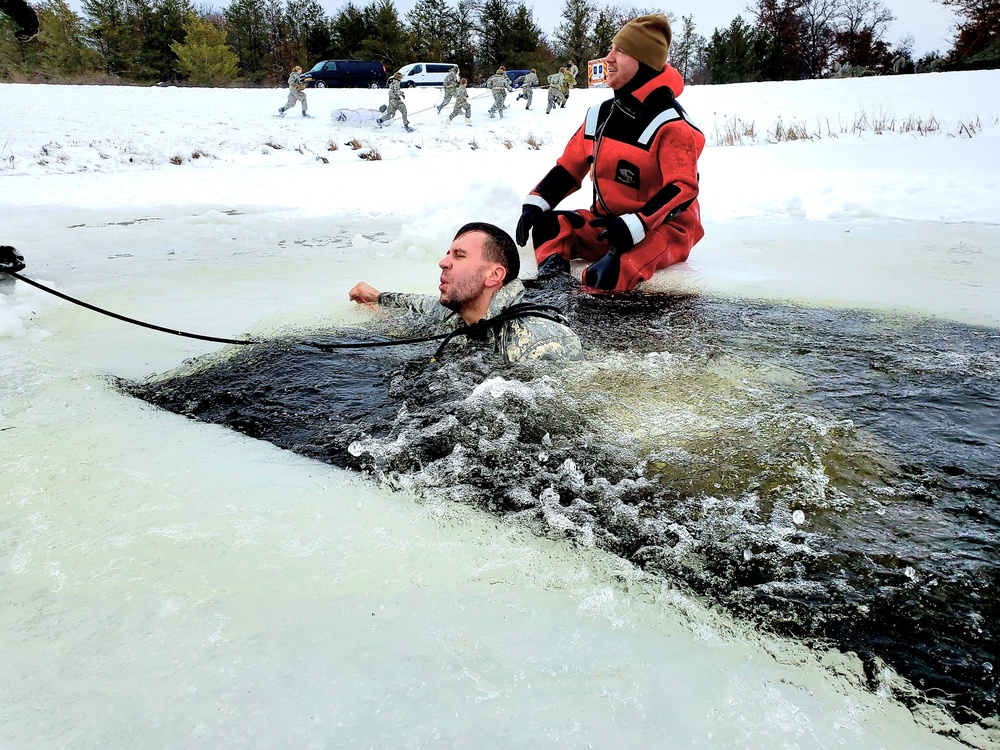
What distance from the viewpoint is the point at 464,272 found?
9.35 ft

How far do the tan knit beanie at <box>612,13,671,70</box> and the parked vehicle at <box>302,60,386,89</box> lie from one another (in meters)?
Result: 25.0

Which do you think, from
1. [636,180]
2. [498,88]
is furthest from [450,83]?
[636,180]

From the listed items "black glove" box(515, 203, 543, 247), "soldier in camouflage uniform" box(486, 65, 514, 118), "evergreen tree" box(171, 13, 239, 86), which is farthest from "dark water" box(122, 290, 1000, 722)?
"evergreen tree" box(171, 13, 239, 86)

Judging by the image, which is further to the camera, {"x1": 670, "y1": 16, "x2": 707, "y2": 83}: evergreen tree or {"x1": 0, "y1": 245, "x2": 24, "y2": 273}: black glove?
{"x1": 670, "y1": 16, "x2": 707, "y2": 83}: evergreen tree

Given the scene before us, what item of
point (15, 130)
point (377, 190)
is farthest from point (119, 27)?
point (377, 190)

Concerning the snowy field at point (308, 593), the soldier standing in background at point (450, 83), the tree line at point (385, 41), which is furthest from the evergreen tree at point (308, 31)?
the snowy field at point (308, 593)

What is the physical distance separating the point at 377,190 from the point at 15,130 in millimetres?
11117

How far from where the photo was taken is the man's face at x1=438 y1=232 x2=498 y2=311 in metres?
2.85

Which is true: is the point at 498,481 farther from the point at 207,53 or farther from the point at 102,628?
the point at 207,53

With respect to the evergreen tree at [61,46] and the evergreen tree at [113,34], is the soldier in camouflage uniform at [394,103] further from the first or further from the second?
the evergreen tree at [113,34]

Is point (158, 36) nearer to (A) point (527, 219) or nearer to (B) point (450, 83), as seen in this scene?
(B) point (450, 83)

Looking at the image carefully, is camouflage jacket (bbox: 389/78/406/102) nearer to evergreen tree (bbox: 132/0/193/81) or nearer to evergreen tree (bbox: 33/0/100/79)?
evergreen tree (bbox: 33/0/100/79)

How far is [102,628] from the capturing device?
1.41 meters

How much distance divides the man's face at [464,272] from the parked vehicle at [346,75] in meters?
26.2
